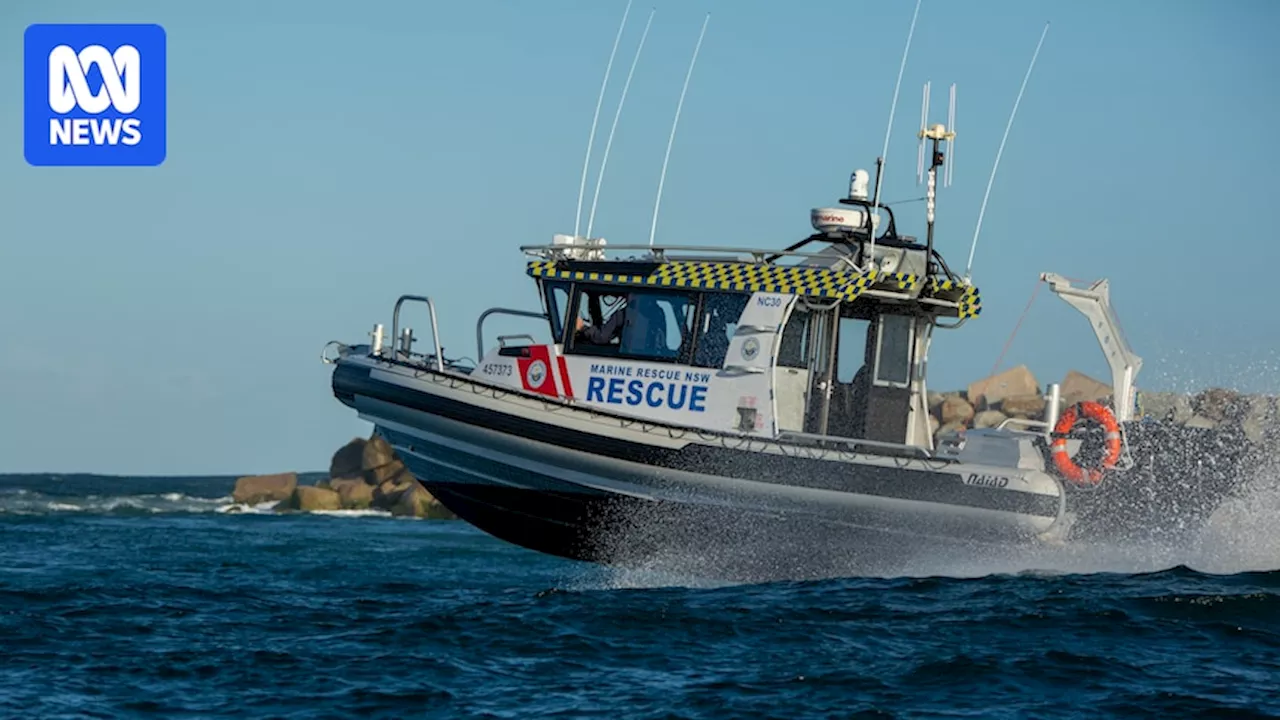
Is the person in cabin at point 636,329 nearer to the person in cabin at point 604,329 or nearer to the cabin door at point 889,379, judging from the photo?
the person in cabin at point 604,329

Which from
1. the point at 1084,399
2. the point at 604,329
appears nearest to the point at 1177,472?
the point at 604,329

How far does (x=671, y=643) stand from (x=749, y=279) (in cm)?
429

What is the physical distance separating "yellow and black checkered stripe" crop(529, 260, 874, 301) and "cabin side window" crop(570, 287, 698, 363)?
0.13 m

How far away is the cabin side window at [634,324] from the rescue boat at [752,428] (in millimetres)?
17

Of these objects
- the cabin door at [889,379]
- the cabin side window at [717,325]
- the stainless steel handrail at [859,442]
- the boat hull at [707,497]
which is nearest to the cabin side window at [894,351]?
the cabin door at [889,379]

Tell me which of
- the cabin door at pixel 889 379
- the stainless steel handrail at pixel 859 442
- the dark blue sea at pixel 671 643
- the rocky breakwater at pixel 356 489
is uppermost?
the cabin door at pixel 889 379

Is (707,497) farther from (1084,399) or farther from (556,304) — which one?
(1084,399)

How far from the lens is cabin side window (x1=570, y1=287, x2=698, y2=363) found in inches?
551

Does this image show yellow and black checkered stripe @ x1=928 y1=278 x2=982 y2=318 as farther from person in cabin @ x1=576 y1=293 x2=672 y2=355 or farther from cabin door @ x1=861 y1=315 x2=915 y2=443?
person in cabin @ x1=576 y1=293 x2=672 y2=355

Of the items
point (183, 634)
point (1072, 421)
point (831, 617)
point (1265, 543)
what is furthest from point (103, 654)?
point (1265, 543)

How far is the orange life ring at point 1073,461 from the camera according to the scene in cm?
1340

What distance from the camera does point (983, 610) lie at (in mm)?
11320

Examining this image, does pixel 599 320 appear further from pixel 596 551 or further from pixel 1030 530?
pixel 1030 530

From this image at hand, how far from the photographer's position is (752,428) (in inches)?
535
